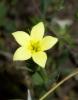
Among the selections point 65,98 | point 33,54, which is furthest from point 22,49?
point 65,98

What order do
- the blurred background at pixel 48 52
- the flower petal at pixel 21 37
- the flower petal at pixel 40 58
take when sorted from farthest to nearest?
the blurred background at pixel 48 52
the flower petal at pixel 21 37
the flower petal at pixel 40 58

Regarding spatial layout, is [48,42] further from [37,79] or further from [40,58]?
[37,79]

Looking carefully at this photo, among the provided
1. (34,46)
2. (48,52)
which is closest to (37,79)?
(34,46)

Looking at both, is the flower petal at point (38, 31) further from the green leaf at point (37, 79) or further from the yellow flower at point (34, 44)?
the green leaf at point (37, 79)

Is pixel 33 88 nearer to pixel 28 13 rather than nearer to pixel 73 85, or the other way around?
pixel 73 85

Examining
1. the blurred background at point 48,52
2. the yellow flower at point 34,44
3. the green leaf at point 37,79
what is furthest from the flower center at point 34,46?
the blurred background at point 48,52

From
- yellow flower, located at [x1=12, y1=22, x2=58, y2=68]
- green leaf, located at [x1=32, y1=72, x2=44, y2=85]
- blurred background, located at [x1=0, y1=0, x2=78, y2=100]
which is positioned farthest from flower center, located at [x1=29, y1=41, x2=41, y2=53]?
blurred background, located at [x1=0, y1=0, x2=78, y2=100]
